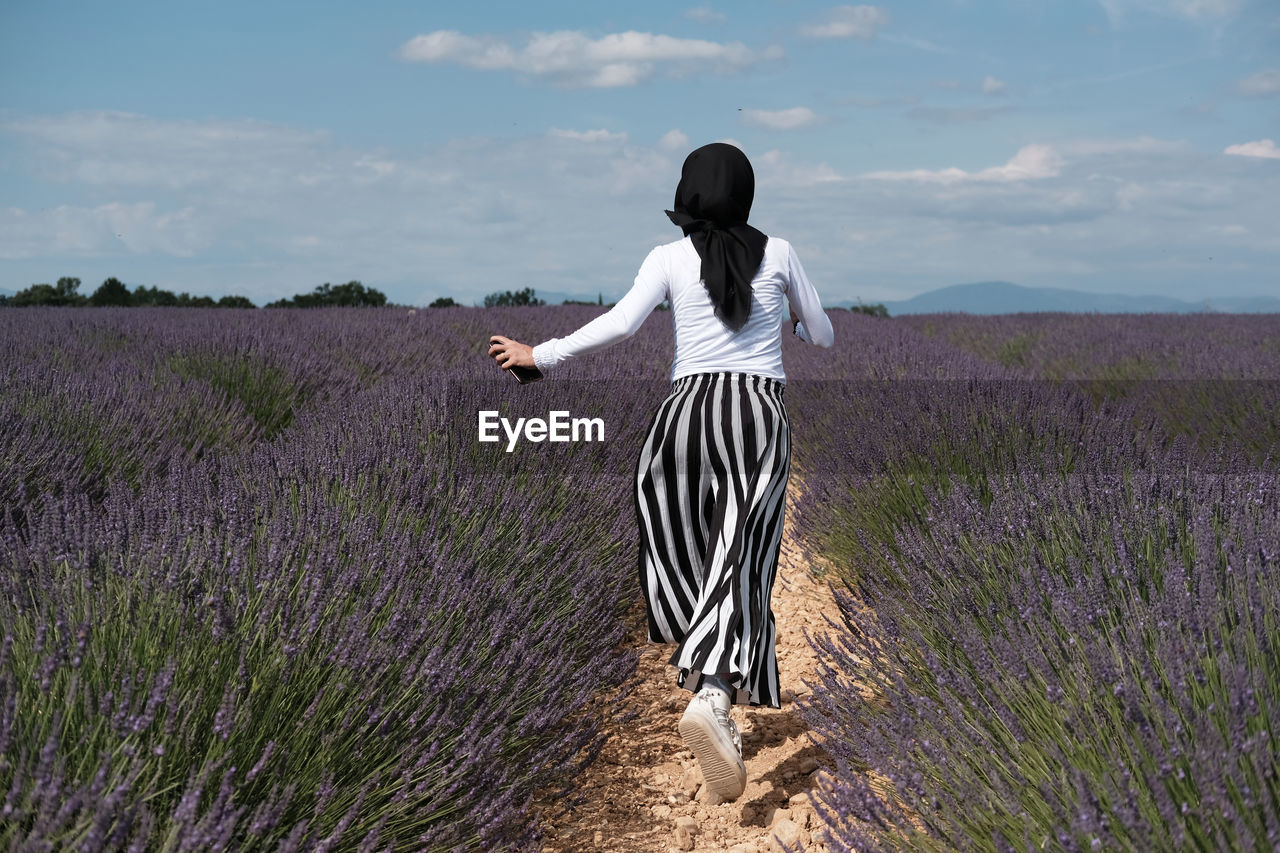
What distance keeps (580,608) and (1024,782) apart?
1268mm

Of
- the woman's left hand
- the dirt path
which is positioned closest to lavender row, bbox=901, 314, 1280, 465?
the dirt path

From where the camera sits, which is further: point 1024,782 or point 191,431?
point 191,431

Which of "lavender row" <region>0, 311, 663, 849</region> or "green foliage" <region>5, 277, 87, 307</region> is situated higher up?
"green foliage" <region>5, 277, 87, 307</region>

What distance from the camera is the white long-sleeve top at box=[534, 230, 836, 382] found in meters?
2.34

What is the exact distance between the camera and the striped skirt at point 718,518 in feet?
7.36

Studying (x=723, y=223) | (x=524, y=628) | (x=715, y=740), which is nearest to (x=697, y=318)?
(x=723, y=223)

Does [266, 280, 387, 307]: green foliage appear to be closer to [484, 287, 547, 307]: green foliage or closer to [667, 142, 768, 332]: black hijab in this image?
[484, 287, 547, 307]: green foliage

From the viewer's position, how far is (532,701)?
2096 millimetres

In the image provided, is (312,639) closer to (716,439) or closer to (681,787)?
(716,439)

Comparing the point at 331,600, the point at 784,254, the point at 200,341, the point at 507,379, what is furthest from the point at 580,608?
the point at 200,341

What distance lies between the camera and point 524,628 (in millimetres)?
2297

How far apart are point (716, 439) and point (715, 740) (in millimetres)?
671

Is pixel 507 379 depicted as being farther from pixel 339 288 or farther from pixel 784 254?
pixel 339 288

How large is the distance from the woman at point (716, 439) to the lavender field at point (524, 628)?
23 cm
